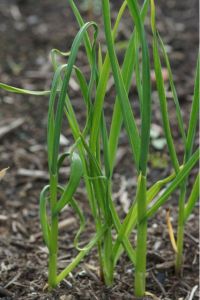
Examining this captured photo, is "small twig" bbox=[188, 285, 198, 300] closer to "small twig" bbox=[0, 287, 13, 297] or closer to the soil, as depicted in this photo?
the soil

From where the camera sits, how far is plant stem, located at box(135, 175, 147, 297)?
53.4 inches

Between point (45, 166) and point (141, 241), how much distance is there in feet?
3.45

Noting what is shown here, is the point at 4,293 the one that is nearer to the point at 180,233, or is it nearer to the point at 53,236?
the point at 53,236

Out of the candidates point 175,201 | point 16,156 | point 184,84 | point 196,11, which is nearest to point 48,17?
point 196,11

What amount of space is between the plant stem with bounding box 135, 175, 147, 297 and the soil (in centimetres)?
4

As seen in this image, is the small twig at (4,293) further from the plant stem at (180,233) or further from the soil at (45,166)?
the plant stem at (180,233)

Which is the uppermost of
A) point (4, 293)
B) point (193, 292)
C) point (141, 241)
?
point (141, 241)

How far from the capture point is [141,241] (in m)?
1.42

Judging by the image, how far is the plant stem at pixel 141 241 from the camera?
53.4 inches

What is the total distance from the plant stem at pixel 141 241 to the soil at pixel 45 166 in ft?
0.13

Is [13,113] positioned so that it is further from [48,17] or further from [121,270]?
[121,270]

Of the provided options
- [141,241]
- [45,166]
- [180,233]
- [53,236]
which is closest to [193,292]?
[180,233]

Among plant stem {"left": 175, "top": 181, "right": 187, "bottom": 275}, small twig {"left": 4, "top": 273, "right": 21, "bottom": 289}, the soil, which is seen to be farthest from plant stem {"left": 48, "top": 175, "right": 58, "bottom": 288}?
plant stem {"left": 175, "top": 181, "right": 187, "bottom": 275}

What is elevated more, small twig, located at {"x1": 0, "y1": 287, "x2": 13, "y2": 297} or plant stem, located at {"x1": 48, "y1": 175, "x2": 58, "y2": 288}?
plant stem, located at {"x1": 48, "y1": 175, "x2": 58, "y2": 288}
